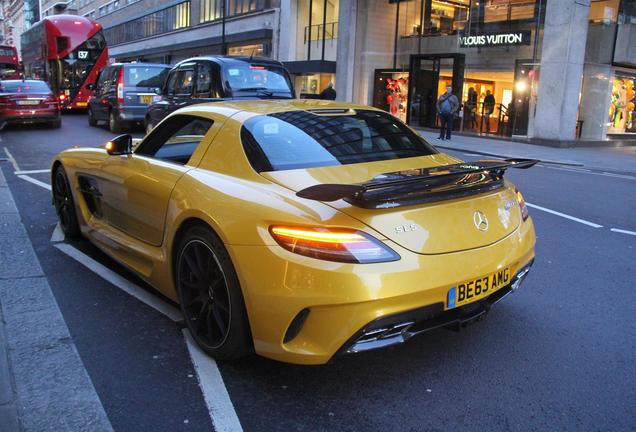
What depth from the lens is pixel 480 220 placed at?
125 inches

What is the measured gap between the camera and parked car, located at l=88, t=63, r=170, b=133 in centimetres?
1576

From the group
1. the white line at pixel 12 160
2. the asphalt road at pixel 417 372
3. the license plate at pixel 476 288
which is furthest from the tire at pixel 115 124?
the license plate at pixel 476 288

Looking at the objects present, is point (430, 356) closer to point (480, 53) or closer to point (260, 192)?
point (260, 192)

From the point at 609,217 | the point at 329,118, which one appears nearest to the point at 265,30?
the point at 609,217

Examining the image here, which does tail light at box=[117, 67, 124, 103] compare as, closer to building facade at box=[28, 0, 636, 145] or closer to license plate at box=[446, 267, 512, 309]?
building facade at box=[28, 0, 636, 145]

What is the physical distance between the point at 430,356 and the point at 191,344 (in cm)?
143

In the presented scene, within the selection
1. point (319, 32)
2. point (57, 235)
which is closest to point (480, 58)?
point (319, 32)

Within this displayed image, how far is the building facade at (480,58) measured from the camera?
19609 millimetres

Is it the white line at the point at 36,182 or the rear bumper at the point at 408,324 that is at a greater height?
the rear bumper at the point at 408,324

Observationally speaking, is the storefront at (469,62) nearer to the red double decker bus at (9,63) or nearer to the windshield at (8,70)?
the windshield at (8,70)

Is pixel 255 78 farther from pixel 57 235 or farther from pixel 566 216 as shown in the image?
pixel 566 216

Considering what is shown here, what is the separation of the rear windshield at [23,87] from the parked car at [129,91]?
76.3 inches

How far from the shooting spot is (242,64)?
10766 millimetres

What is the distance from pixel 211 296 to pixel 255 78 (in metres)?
8.12
